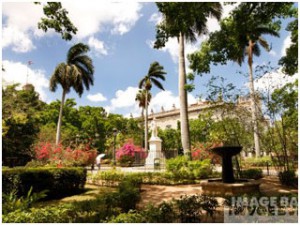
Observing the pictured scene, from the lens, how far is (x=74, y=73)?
26562 mm

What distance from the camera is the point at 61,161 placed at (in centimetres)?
1841

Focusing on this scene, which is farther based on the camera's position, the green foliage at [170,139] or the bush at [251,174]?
the green foliage at [170,139]

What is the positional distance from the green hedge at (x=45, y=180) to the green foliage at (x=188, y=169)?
4828 mm

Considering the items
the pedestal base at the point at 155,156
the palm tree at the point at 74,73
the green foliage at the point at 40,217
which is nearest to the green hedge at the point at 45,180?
the green foliage at the point at 40,217

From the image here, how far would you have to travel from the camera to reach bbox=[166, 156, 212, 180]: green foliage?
12969mm

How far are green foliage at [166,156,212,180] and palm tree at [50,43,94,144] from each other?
49.2 feet

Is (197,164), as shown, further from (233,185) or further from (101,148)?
(101,148)

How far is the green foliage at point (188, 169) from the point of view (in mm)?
Answer: 12969

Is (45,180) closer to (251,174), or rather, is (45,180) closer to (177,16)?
(177,16)

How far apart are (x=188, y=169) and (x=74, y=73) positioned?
57.4 feet

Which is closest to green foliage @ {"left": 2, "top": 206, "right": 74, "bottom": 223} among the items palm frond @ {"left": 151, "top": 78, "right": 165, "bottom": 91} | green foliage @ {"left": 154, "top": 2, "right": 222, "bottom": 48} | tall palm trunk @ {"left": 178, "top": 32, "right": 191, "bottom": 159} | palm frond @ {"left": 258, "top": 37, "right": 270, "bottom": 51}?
green foliage @ {"left": 154, "top": 2, "right": 222, "bottom": 48}

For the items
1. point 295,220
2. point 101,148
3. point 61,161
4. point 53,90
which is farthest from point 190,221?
point 101,148

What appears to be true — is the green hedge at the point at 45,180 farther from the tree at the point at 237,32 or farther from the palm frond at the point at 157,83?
the palm frond at the point at 157,83

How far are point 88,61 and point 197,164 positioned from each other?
A: 1867 cm
